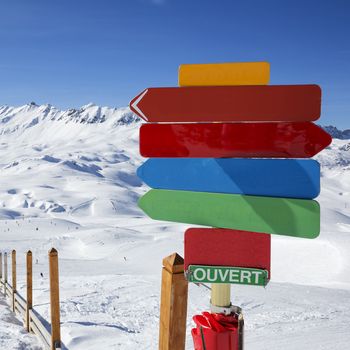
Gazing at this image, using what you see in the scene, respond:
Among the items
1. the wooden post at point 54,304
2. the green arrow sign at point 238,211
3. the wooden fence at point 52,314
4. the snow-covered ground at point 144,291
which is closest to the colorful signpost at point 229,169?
the green arrow sign at point 238,211

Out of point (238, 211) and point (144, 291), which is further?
point (144, 291)

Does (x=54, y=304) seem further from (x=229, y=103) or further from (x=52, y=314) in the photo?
(x=229, y=103)

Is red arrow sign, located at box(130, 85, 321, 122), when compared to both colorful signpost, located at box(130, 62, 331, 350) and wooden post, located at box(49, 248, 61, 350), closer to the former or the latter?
colorful signpost, located at box(130, 62, 331, 350)

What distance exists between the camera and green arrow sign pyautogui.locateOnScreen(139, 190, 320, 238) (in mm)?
1990

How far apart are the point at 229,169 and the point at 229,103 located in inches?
15.6

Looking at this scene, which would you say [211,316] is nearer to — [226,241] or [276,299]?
[226,241]

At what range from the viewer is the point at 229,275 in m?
2.15

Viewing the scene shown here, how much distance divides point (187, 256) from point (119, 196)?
85185mm

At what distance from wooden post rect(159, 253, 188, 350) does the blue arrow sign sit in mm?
498

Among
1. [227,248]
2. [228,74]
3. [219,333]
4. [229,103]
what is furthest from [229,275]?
[228,74]

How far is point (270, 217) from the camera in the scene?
204cm

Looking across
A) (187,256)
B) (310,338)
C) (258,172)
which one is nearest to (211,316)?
(187,256)

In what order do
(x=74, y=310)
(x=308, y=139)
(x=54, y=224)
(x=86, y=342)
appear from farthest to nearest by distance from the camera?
(x=54, y=224)
(x=74, y=310)
(x=86, y=342)
(x=308, y=139)

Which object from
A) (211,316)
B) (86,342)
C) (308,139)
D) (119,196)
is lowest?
(86,342)
